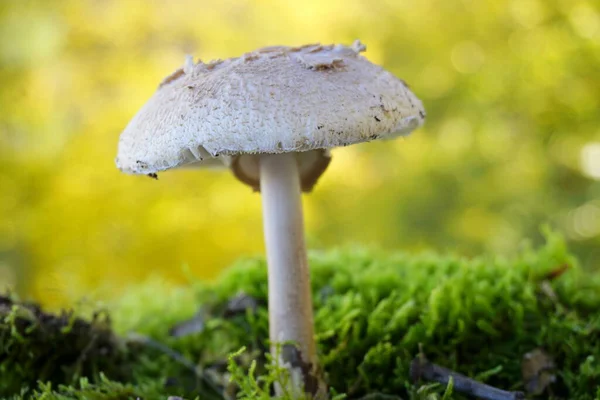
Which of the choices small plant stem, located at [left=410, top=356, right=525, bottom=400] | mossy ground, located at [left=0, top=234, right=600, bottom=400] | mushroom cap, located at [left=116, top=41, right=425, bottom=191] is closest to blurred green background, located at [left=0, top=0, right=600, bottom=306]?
mossy ground, located at [left=0, top=234, right=600, bottom=400]

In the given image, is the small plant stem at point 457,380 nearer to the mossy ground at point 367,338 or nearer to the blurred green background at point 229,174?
the mossy ground at point 367,338

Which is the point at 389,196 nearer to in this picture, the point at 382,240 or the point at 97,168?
the point at 382,240

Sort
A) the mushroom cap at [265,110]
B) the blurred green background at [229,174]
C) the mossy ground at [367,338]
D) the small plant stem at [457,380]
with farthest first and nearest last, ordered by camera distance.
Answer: the blurred green background at [229,174]
the mossy ground at [367,338]
the small plant stem at [457,380]
the mushroom cap at [265,110]

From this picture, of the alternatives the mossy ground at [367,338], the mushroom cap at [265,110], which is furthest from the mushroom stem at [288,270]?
the mushroom cap at [265,110]

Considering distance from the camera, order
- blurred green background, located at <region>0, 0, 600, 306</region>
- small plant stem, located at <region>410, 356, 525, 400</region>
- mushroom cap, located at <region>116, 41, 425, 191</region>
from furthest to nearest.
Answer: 1. blurred green background, located at <region>0, 0, 600, 306</region>
2. small plant stem, located at <region>410, 356, 525, 400</region>
3. mushroom cap, located at <region>116, 41, 425, 191</region>

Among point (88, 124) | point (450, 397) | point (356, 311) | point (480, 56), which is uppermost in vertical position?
point (480, 56)

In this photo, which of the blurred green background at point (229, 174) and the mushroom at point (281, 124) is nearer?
the mushroom at point (281, 124)

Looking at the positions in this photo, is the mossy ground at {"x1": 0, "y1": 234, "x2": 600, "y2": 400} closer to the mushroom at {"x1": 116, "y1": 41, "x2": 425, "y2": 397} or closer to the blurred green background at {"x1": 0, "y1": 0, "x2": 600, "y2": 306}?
the mushroom at {"x1": 116, "y1": 41, "x2": 425, "y2": 397}

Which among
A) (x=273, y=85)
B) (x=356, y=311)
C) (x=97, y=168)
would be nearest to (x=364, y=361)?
(x=356, y=311)
